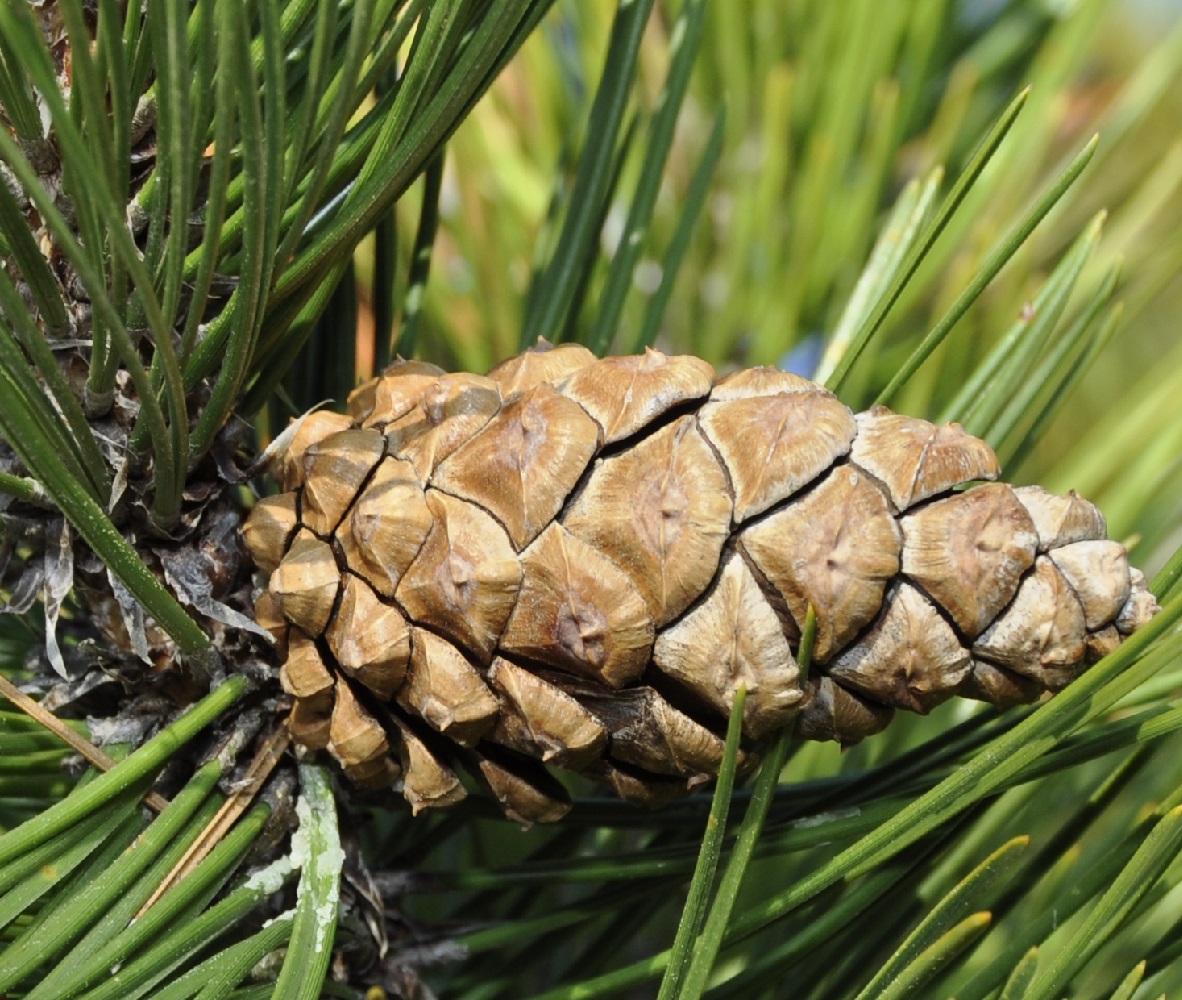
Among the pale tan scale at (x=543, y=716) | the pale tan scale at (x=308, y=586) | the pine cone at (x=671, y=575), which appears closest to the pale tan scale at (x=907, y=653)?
the pine cone at (x=671, y=575)

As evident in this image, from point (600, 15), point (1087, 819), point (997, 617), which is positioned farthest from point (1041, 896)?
point (600, 15)

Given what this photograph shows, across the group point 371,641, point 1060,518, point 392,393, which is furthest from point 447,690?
point 1060,518

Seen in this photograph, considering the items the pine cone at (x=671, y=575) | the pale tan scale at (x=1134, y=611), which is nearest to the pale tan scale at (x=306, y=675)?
the pine cone at (x=671, y=575)

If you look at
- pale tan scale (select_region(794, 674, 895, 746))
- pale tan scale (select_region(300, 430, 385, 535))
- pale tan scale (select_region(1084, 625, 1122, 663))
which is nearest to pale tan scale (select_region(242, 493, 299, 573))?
pale tan scale (select_region(300, 430, 385, 535))

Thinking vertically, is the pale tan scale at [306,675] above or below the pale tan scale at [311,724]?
above

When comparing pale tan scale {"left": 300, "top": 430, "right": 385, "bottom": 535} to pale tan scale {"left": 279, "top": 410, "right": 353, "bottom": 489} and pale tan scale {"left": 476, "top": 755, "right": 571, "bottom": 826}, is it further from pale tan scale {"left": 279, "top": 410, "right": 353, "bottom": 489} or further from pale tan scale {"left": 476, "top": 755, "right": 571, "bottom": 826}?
pale tan scale {"left": 476, "top": 755, "right": 571, "bottom": 826}

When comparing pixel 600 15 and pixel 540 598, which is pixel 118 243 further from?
pixel 600 15

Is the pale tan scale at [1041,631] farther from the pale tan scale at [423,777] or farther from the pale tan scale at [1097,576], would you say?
the pale tan scale at [423,777]

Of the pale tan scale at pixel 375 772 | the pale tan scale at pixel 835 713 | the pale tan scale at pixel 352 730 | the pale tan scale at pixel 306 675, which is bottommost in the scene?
the pale tan scale at pixel 375 772
